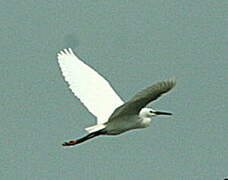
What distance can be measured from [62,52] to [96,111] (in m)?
2.23

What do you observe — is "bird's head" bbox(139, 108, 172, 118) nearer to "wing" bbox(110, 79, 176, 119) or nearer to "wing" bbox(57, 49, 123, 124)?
"wing" bbox(57, 49, 123, 124)

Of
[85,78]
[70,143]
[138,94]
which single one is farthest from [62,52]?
[138,94]

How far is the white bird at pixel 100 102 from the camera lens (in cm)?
1955

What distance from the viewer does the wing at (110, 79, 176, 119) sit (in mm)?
16484

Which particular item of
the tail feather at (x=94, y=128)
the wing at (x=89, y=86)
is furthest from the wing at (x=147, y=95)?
the wing at (x=89, y=86)

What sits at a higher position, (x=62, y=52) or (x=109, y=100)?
(x=62, y=52)

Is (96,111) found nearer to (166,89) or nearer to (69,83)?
(69,83)

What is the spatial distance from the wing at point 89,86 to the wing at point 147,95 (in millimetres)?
1997

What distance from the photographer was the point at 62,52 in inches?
891

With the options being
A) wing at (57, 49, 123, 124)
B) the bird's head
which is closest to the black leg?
wing at (57, 49, 123, 124)

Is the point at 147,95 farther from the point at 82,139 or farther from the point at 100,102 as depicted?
the point at 100,102

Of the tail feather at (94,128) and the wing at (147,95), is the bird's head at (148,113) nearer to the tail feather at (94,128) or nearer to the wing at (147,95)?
the tail feather at (94,128)

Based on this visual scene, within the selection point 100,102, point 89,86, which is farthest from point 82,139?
point 89,86

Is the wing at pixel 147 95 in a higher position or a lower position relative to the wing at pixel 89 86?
lower
